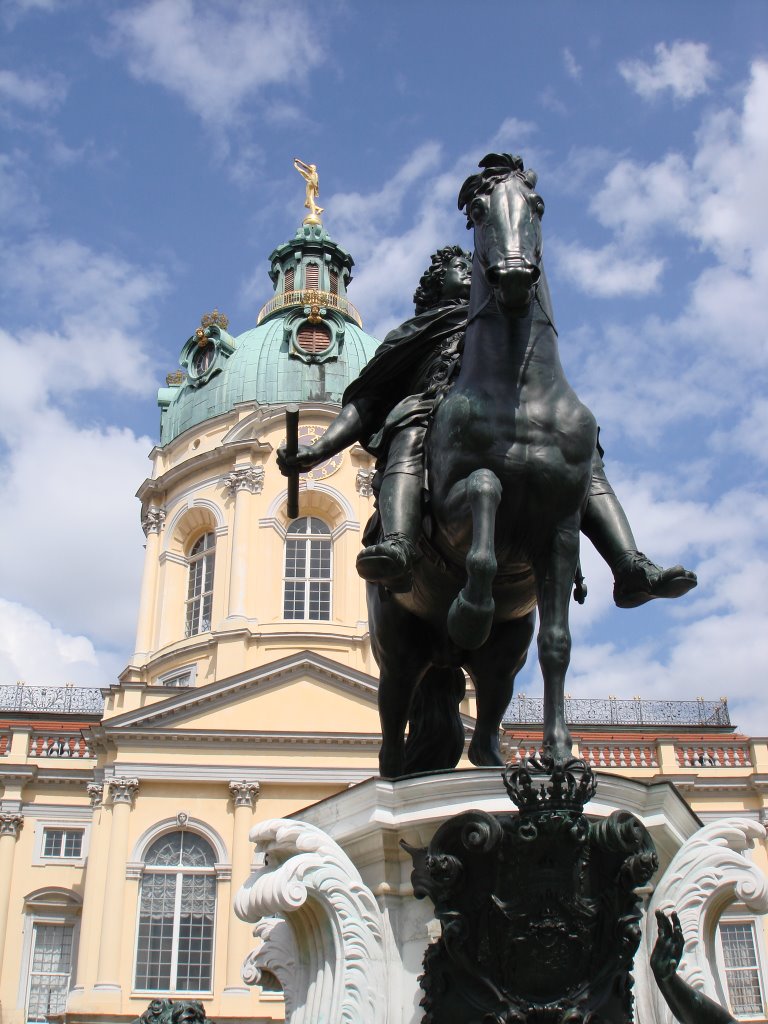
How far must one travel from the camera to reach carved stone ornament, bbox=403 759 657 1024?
144 inches

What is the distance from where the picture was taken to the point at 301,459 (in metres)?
4.99

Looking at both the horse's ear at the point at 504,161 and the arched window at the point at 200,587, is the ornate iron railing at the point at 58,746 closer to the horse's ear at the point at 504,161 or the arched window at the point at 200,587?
the arched window at the point at 200,587

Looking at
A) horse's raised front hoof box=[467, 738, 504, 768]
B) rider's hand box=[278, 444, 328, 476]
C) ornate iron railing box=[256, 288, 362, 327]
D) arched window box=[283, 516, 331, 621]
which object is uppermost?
ornate iron railing box=[256, 288, 362, 327]

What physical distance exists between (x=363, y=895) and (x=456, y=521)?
1.40 m

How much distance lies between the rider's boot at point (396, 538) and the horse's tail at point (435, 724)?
2.49ft

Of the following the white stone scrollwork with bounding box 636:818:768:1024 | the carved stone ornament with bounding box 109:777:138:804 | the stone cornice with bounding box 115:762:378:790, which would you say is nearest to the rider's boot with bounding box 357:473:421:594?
the white stone scrollwork with bounding box 636:818:768:1024

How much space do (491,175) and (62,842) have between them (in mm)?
32855

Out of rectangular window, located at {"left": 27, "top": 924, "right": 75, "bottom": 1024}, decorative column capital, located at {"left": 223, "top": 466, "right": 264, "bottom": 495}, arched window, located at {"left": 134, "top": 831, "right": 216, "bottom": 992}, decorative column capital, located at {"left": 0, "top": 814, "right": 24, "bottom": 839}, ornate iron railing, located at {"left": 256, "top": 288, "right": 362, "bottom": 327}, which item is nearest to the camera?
arched window, located at {"left": 134, "top": 831, "right": 216, "bottom": 992}

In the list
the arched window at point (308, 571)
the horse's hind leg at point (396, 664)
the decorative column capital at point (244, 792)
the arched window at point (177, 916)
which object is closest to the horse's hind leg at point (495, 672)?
the horse's hind leg at point (396, 664)

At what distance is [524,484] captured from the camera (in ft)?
14.2

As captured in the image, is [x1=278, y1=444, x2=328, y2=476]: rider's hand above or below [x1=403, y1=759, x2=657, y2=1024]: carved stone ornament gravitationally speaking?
above

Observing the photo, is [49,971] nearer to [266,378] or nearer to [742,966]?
[742,966]

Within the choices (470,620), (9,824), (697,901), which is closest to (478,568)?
(470,620)

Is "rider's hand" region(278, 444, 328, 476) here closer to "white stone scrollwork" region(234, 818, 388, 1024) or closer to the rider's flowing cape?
the rider's flowing cape
